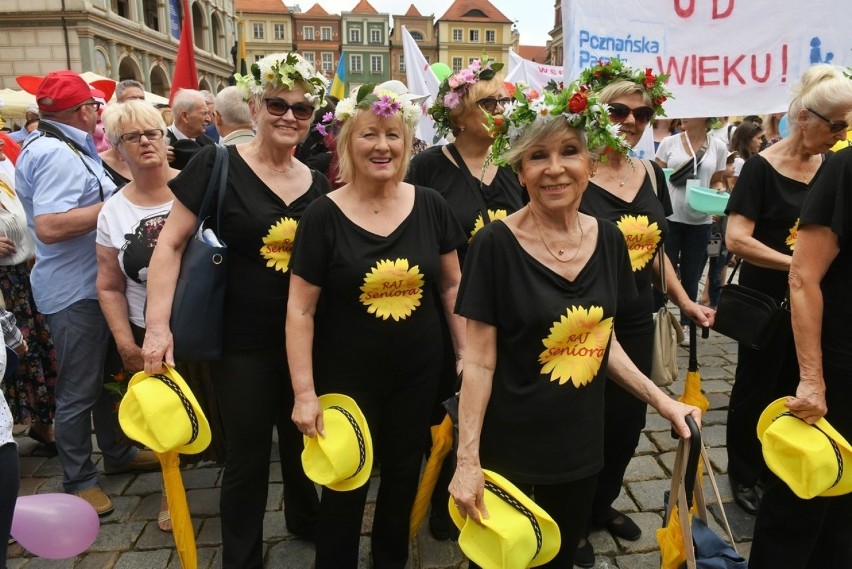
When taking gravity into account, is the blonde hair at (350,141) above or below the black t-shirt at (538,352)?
above

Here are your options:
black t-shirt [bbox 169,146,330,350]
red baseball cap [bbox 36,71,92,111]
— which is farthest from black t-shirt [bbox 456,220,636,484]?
red baseball cap [bbox 36,71,92,111]

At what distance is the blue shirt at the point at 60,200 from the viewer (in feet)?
10.4

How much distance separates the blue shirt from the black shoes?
3760 millimetres

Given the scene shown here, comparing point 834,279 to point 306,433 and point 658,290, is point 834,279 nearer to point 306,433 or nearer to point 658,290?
point 658,290

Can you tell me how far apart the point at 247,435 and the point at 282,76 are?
5.13ft

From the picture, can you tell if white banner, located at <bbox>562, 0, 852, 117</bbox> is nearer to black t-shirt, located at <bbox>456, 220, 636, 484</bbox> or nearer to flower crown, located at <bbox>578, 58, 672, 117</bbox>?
flower crown, located at <bbox>578, 58, 672, 117</bbox>

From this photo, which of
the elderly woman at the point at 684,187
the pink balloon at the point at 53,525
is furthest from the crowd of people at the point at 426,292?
the elderly woman at the point at 684,187

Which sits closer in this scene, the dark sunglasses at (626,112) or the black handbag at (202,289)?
the black handbag at (202,289)

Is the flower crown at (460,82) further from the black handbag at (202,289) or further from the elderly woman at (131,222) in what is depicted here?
the elderly woman at (131,222)

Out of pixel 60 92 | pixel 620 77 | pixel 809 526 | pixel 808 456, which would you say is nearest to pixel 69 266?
pixel 60 92

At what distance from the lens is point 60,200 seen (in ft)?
10.4

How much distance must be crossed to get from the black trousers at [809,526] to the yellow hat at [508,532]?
3.53ft

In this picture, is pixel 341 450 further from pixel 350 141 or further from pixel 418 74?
pixel 418 74

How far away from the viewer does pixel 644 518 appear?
3.17 meters
